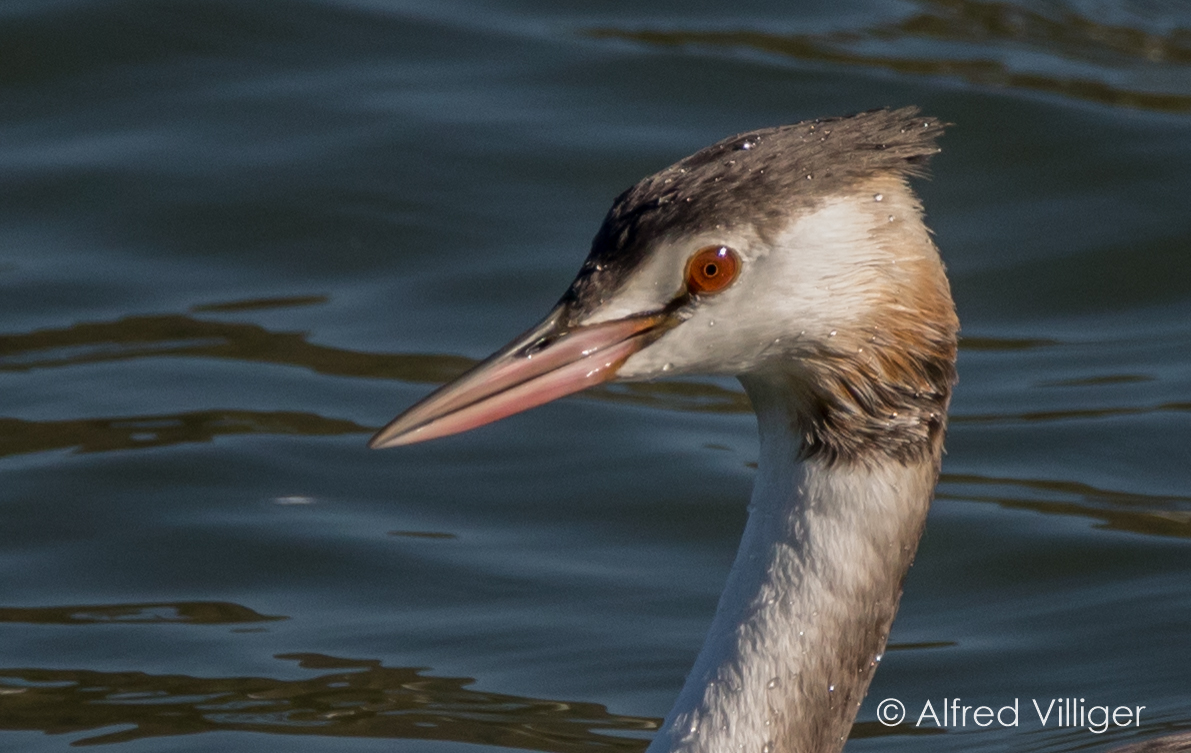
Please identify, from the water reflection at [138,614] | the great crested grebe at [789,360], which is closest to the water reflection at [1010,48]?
the water reflection at [138,614]

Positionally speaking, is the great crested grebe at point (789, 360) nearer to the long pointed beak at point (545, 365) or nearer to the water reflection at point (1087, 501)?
the long pointed beak at point (545, 365)

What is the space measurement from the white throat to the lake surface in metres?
1.11

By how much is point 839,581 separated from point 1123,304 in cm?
406

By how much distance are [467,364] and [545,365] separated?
323 cm

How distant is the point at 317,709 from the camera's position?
5.16 meters


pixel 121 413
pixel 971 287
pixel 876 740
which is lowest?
pixel 876 740

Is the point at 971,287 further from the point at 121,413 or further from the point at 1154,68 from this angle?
the point at 121,413

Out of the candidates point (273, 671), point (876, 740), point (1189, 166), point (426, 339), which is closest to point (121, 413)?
→ point (426, 339)

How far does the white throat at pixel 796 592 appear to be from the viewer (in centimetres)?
387

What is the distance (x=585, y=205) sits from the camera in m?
8.18

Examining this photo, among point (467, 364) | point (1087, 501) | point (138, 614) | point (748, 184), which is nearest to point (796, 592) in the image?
point (748, 184)

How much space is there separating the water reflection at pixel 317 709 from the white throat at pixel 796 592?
42.4 inches

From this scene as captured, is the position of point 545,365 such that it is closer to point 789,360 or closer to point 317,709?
point 789,360

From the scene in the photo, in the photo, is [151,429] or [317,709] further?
[151,429]
